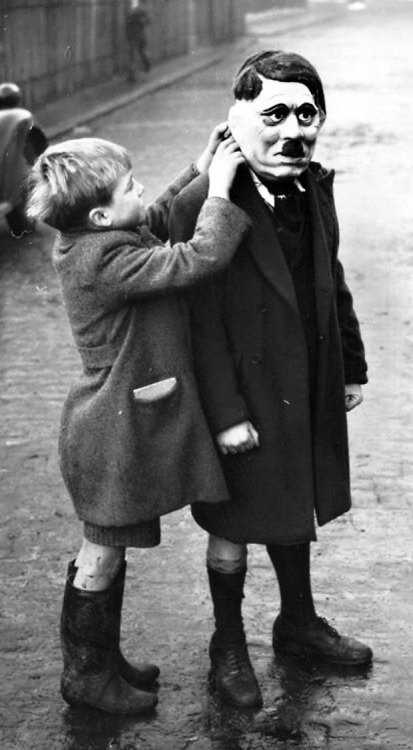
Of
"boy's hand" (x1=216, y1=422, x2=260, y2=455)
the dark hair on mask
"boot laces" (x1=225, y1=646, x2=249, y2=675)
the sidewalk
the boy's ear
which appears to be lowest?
the sidewalk

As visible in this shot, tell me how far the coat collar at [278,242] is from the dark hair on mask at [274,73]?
203 mm

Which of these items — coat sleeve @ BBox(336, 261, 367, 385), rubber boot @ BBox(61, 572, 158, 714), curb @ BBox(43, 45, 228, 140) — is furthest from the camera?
curb @ BBox(43, 45, 228, 140)

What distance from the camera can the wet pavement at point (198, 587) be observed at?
12.3 ft

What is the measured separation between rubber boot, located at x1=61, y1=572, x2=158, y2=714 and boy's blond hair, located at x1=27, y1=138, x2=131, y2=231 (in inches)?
37.6

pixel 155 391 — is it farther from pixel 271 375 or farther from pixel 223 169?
pixel 223 169

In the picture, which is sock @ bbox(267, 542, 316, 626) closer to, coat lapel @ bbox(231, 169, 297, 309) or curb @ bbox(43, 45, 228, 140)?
coat lapel @ bbox(231, 169, 297, 309)

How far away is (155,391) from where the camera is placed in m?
3.52

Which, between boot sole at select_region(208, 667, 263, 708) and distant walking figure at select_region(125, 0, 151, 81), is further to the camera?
distant walking figure at select_region(125, 0, 151, 81)

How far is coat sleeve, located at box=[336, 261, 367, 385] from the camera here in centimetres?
396

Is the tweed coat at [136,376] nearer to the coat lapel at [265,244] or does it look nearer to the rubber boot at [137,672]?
the coat lapel at [265,244]

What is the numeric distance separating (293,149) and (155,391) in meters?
0.70

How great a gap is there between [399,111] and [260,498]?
16627 mm

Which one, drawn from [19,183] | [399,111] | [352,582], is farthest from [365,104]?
[352,582]

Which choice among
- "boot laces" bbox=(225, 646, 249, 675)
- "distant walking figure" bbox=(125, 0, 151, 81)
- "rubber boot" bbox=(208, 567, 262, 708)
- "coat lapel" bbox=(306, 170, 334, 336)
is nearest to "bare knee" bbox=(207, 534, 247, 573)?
"rubber boot" bbox=(208, 567, 262, 708)
